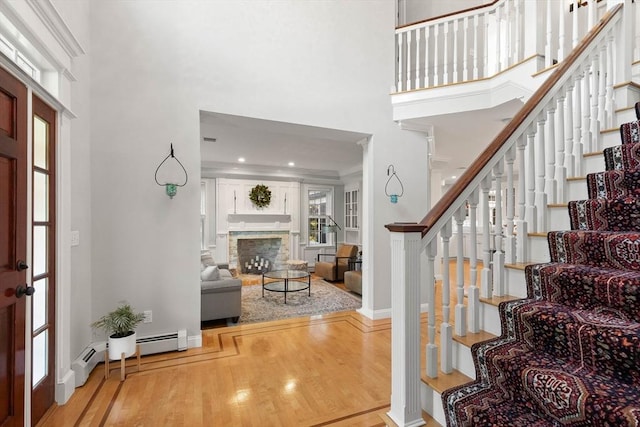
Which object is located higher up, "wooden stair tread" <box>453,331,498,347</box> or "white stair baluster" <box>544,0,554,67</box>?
"white stair baluster" <box>544,0,554,67</box>

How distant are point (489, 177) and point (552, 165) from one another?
563 mm

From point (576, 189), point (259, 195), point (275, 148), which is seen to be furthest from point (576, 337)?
point (259, 195)

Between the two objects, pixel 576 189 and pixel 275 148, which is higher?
pixel 275 148

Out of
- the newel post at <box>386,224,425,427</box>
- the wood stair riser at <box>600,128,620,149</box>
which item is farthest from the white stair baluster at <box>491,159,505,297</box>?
the wood stair riser at <box>600,128,620,149</box>

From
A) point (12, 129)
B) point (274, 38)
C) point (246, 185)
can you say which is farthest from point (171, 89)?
point (246, 185)

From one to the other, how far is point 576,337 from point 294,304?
3.77 meters

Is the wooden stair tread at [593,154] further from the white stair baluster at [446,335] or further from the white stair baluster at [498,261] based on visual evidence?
the white stair baluster at [446,335]

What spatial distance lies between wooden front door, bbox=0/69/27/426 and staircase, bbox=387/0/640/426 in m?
1.96

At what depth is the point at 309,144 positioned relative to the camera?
5332 millimetres

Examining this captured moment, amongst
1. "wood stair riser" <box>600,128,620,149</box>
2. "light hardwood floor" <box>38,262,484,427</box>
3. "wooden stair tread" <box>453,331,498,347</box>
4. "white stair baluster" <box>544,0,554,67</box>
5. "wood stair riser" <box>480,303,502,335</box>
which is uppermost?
"white stair baluster" <box>544,0,554,67</box>

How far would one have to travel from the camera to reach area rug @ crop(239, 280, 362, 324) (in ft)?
13.3

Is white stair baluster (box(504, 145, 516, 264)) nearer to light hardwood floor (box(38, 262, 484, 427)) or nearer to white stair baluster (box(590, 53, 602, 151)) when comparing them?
white stair baluster (box(590, 53, 602, 151))

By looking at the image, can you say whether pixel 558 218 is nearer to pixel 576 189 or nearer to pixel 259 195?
pixel 576 189

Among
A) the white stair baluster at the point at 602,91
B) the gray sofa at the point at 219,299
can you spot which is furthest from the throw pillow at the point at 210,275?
the white stair baluster at the point at 602,91
